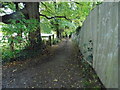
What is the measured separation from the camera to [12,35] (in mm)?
4723

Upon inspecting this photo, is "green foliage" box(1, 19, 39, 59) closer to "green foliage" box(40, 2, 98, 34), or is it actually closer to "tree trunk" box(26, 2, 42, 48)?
"tree trunk" box(26, 2, 42, 48)

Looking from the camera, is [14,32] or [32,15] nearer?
[14,32]

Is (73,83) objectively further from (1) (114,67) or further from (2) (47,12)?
(2) (47,12)

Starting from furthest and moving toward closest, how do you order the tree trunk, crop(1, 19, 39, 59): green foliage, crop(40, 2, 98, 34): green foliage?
crop(40, 2, 98, 34): green foliage < the tree trunk < crop(1, 19, 39, 59): green foliage

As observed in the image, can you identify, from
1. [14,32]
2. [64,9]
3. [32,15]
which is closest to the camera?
[14,32]

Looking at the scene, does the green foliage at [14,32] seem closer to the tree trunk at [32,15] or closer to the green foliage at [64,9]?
the tree trunk at [32,15]

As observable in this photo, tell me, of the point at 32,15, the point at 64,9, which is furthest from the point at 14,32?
the point at 64,9

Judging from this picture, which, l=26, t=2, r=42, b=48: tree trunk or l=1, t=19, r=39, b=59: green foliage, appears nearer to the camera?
l=1, t=19, r=39, b=59: green foliage

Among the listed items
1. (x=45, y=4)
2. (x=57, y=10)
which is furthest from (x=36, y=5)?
(x=57, y=10)

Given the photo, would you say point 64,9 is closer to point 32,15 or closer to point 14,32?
point 32,15

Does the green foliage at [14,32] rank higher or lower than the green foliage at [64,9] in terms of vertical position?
lower

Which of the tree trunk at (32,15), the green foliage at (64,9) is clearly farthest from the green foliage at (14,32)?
the green foliage at (64,9)

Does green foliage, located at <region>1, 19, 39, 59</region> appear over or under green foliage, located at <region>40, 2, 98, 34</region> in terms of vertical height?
under

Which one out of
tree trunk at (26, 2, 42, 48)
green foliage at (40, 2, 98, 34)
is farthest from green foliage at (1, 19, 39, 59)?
green foliage at (40, 2, 98, 34)
